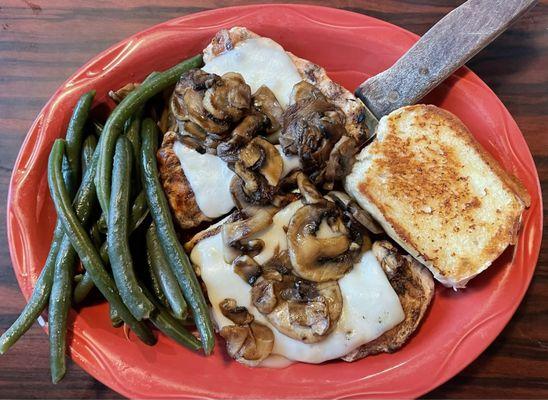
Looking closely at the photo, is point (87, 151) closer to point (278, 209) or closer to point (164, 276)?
point (164, 276)

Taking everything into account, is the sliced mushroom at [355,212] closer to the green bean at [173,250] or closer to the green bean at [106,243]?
the green bean at [173,250]

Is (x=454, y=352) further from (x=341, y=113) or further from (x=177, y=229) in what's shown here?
(x=177, y=229)

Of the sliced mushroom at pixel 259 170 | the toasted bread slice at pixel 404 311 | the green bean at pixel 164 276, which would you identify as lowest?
the toasted bread slice at pixel 404 311

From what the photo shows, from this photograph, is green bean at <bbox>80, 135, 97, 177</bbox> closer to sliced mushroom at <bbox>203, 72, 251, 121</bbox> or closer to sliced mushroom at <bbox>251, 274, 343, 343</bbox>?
sliced mushroom at <bbox>203, 72, 251, 121</bbox>

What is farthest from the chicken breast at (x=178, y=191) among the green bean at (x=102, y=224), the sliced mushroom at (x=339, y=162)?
the sliced mushroom at (x=339, y=162)

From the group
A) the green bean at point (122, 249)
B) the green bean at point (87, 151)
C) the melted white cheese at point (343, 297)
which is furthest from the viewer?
the green bean at point (87, 151)

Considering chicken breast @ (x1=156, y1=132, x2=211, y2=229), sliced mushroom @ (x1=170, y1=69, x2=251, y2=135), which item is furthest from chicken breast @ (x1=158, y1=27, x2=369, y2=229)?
sliced mushroom @ (x1=170, y1=69, x2=251, y2=135)

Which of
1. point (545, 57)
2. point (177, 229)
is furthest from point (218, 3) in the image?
point (545, 57)
